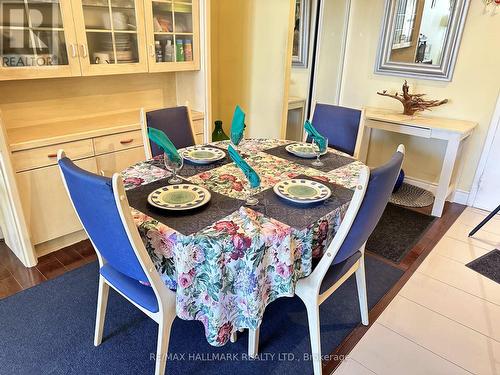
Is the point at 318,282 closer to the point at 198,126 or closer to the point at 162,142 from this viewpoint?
the point at 162,142

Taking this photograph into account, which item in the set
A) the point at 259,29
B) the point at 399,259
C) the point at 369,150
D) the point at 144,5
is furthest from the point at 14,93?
the point at 369,150

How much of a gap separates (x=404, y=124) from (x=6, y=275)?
300 centimetres

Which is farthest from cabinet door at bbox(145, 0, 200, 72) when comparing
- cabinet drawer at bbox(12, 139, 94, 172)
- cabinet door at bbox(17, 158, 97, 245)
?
cabinet door at bbox(17, 158, 97, 245)

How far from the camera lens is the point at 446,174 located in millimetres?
2770

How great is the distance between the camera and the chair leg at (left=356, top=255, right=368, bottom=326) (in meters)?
1.70

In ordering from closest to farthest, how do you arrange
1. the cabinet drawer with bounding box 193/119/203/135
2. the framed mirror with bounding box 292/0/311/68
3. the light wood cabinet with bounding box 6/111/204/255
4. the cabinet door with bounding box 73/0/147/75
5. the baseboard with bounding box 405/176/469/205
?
the light wood cabinet with bounding box 6/111/204/255, the cabinet door with bounding box 73/0/147/75, the cabinet drawer with bounding box 193/119/203/135, the baseboard with bounding box 405/176/469/205, the framed mirror with bounding box 292/0/311/68

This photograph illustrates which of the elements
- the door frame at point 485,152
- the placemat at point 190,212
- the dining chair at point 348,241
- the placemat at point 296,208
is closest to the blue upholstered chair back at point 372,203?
the dining chair at point 348,241

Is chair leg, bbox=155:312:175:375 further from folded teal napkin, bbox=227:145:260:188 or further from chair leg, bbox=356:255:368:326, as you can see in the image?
chair leg, bbox=356:255:368:326

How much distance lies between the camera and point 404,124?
9.41ft

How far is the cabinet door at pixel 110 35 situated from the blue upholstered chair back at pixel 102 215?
1.30 m

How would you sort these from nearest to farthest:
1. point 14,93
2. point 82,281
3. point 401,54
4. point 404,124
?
point 82,281 → point 14,93 → point 404,124 → point 401,54

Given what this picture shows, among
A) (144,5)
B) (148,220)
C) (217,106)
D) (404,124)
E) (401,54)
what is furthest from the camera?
(217,106)

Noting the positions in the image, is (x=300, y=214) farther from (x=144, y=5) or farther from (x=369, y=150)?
(x=369, y=150)

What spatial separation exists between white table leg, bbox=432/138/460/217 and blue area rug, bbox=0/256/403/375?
1.21 meters
